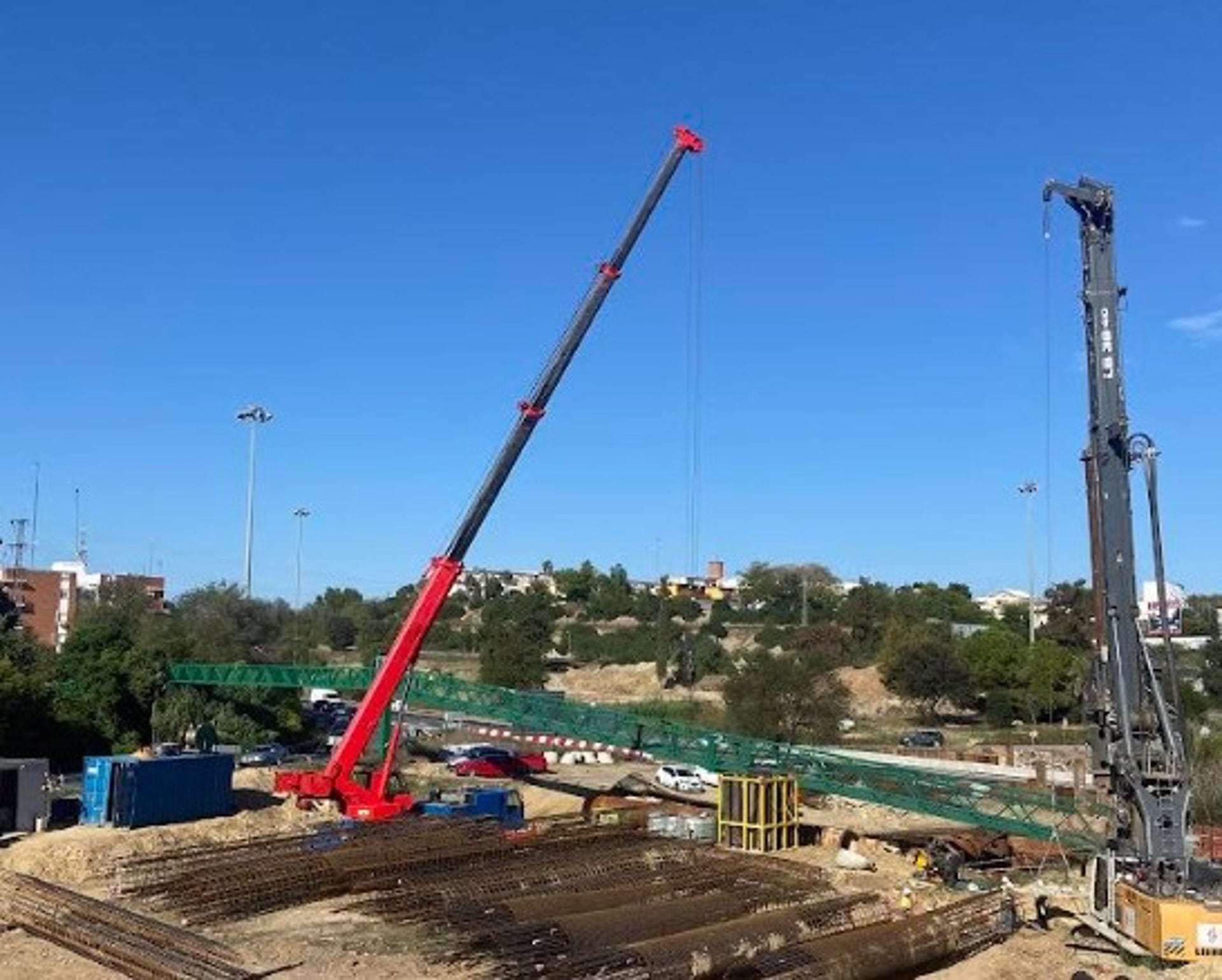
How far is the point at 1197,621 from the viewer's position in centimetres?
12556

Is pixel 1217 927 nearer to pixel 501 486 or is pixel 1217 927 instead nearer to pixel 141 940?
pixel 141 940

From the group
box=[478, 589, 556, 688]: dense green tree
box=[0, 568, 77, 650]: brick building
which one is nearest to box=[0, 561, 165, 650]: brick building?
box=[0, 568, 77, 650]: brick building

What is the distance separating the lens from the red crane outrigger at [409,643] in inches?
1297

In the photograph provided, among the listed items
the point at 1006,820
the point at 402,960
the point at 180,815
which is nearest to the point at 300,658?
the point at 180,815

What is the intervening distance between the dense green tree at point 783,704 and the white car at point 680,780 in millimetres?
8244

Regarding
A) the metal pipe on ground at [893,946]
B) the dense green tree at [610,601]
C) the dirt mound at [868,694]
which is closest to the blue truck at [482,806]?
the metal pipe on ground at [893,946]

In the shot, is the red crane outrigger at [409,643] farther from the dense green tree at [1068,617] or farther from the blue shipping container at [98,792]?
the dense green tree at [1068,617]

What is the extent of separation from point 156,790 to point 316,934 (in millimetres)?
12331

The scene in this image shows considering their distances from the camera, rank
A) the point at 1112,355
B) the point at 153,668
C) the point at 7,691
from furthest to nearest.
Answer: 1. the point at 153,668
2. the point at 7,691
3. the point at 1112,355

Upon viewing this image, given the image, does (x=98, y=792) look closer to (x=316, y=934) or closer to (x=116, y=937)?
(x=116, y=937)

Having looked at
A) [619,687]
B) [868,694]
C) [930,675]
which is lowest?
[868,694]

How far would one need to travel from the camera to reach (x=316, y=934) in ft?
69.2

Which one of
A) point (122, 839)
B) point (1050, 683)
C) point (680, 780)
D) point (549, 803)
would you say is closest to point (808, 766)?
point (549, 803)

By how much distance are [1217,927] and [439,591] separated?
20060 millimetres
